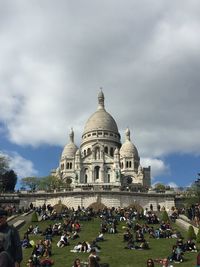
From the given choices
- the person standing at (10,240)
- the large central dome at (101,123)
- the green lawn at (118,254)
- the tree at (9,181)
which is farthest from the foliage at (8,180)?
the person standing at (10,240)

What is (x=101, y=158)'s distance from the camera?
112 metres

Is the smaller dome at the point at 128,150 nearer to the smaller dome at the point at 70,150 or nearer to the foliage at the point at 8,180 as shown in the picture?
the smaller dome at the point at 70,150

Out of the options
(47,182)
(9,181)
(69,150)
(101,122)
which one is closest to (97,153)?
(101,122)

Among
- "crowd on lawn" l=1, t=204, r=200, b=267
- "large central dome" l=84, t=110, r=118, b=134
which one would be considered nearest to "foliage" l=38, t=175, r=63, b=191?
"large central dome" l=84, t=110, r=118, b=134

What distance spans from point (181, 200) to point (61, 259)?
45644 millimetres

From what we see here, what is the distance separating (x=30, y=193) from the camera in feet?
223

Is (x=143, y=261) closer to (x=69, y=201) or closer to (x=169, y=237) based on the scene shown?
(x=169, y=237)

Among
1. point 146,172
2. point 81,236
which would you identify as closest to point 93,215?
point 81,236

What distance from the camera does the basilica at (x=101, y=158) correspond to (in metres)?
109

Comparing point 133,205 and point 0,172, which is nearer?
point 133,205

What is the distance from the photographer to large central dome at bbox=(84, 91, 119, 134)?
125688 mm

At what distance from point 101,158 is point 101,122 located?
1775 cm

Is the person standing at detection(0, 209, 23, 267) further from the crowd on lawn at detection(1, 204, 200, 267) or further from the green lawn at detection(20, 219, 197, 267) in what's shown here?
the green lawn at detection(20, 219, 197, 267)

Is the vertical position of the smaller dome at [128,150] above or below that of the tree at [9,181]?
above
